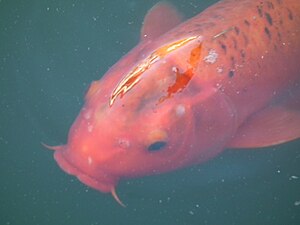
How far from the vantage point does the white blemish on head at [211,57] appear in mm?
3240

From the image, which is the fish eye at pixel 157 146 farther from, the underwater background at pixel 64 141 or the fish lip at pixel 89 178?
the underwater background at pixel 64 141

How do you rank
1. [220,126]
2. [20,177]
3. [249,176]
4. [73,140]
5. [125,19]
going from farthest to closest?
[125,19], [20,177], [249,176], [220,126], [73,140]

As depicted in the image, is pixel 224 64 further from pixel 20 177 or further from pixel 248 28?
pixel 20 177

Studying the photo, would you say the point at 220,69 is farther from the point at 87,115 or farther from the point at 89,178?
the point at 89,178

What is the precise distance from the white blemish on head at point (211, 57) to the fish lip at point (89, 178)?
1.29m

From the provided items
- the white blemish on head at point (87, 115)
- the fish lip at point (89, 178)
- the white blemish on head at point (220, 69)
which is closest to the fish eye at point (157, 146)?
the fish lip at point (89, 178)

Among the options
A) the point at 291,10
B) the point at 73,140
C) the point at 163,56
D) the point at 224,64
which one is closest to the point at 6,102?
the point at 73,140

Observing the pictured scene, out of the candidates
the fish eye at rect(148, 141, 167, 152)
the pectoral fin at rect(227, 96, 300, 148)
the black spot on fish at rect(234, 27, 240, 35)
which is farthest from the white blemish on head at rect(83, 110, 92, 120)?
the black spot on fish at rect(234, 27, 240, 35)

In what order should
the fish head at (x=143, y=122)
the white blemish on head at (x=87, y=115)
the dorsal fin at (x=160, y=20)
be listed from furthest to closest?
the dorsal fin at (x=160, y=20)
the white blemish on head at (x=87, y=115)
the fish head at (x=143, y=122)

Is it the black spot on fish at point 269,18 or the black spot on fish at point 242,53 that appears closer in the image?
the black spot on fish at point 242,53

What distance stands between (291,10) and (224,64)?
3.03ft

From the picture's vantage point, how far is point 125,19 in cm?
509

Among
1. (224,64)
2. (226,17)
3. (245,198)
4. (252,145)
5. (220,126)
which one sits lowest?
(245,198)

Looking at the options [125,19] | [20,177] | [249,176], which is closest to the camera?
[249,176]
